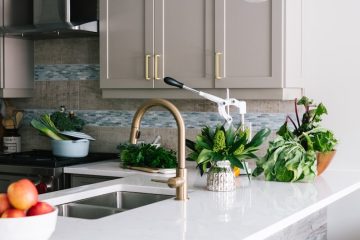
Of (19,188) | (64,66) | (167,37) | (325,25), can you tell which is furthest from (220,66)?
(19,188)

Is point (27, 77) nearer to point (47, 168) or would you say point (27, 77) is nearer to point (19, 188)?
point (47, 168)

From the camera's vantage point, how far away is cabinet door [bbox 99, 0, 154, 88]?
12.9 feet

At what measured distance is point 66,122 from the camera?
4.25 m

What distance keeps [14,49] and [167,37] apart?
53.0 inches

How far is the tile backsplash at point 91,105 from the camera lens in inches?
161

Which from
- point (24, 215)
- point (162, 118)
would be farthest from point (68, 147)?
point (24, 215)

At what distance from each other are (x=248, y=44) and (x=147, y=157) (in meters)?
0.86

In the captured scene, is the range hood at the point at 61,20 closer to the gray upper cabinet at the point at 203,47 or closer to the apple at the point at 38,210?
the gray upper cabinet at the point at 203,47

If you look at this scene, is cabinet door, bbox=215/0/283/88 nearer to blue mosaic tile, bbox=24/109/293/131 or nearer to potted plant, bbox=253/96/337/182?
potted plant, bbox=253/96/337/182

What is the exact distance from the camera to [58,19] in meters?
4.14

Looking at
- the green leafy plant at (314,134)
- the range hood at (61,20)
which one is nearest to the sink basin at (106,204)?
the green leafy plant at (314,134)

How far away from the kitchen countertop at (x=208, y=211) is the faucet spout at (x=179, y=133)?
7 centimetres

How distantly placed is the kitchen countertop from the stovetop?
770 millimetres

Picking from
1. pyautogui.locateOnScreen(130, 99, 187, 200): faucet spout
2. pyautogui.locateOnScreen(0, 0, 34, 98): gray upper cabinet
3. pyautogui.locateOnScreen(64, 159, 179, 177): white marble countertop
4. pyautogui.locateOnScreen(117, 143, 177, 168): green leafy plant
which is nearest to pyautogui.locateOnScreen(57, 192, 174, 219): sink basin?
pyautogui.locateOnScreen(130, 99, 187, 200): faucet spout
